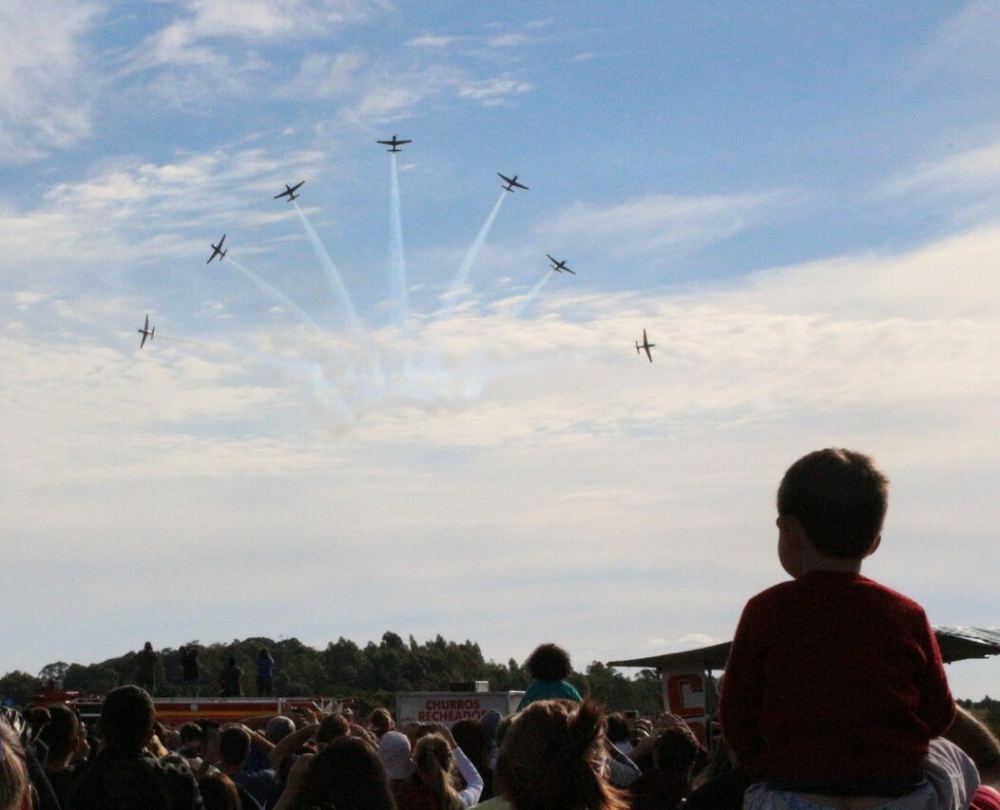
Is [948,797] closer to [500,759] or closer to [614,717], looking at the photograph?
[500,759]

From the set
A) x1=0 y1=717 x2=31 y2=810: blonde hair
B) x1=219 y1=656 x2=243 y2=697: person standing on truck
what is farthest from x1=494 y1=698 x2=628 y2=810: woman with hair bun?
x1=219 y1=656 x2=243 y2=697: person standing on truck

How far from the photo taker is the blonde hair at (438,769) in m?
8.47

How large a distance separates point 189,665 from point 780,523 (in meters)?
31.9

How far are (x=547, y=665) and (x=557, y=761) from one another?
15.0ft

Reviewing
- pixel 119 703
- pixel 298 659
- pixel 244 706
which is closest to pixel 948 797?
pixel 119 703

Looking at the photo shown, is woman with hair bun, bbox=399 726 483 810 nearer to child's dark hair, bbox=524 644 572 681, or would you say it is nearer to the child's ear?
child's dark hair, bbox=524 644 572 681

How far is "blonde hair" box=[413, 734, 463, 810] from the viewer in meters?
8.47

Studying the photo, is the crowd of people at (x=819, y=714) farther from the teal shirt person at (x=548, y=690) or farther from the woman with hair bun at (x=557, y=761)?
the teal shirt person at (x=548, y=690)

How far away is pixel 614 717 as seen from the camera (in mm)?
10617

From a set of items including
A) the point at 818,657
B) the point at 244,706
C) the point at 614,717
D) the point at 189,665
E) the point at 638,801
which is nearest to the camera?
the point at 818,657

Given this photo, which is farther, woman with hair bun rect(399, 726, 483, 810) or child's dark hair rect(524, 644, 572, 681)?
child's dark hair rect(524, 644, 572, 681)

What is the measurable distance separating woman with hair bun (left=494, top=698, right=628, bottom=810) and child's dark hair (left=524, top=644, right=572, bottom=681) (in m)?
4.45

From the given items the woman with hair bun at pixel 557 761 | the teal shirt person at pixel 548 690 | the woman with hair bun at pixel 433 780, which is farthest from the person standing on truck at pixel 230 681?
the woman with hair bun at pixel 557 761

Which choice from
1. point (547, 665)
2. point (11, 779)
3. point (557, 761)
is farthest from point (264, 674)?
point (11, 779)
